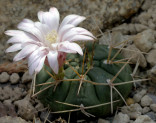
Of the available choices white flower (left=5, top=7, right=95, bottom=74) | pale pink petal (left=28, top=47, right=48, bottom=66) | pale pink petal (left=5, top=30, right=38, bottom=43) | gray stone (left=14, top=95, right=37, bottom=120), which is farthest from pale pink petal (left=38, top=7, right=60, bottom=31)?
gray stone (left=14, top=95, right=37, bottom=120)

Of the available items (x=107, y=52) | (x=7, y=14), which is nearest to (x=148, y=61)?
(x=107, y=52)

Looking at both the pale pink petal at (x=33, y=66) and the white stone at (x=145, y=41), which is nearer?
the pale pink petal at (x=33, y=66)

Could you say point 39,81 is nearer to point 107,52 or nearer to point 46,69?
point 46,69

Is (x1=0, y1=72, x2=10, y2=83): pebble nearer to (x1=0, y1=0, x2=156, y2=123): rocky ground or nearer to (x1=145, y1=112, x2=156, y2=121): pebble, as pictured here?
(x1=0, y1=0, x2=156, y2=123): rocky ground

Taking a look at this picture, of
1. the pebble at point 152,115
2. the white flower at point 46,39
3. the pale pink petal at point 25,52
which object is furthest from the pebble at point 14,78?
the pebble at point 152,115

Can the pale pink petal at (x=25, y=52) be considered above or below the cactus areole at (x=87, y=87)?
above

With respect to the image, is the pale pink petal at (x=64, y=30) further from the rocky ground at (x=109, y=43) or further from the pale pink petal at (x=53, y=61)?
the rocky ground at (x=109, y=43)

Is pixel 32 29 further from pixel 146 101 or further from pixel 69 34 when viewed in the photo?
pixel 146 101

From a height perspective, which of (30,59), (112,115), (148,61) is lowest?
(112,115)
